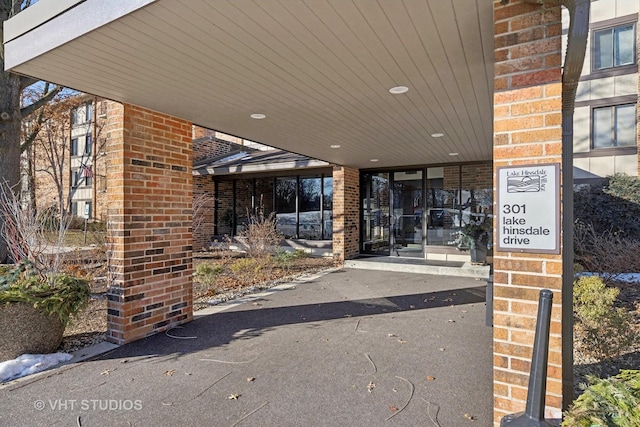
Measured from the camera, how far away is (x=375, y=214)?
1022 cm

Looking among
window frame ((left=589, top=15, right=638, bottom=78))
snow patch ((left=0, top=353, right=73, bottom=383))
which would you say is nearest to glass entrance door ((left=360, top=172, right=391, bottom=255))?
snow patch ((left=0, top=353, right=73, bottom=383))

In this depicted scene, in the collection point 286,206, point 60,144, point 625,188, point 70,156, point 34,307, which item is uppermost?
point 60,144

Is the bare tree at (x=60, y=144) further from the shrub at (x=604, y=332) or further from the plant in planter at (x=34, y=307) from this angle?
the shrub at (x=604, y=332)

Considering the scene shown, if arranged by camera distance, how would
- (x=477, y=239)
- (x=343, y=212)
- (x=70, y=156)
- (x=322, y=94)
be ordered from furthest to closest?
1. (x=70, y=156)
2. (x=343, y=212)
3. (x=477, y=239)
4. (x=322, y=94)

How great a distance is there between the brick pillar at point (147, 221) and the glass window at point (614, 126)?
1309 cm

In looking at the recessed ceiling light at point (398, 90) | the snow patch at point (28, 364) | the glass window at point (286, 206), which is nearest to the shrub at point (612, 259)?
the recessed ceiling light at point (398, 90)

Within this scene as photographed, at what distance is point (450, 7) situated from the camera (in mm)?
2143

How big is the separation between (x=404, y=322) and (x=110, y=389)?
333 centimetres

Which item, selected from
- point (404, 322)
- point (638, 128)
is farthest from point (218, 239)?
point (638, 128)

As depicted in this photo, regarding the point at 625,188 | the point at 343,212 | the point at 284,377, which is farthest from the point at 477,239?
the point at 284,377

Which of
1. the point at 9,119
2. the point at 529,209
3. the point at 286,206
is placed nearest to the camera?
the point at 529,209

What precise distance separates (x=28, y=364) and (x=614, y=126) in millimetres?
15281

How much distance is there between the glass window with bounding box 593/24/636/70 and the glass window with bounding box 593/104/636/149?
1.44m

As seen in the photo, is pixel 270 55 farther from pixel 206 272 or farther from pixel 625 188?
pixel 625 188
